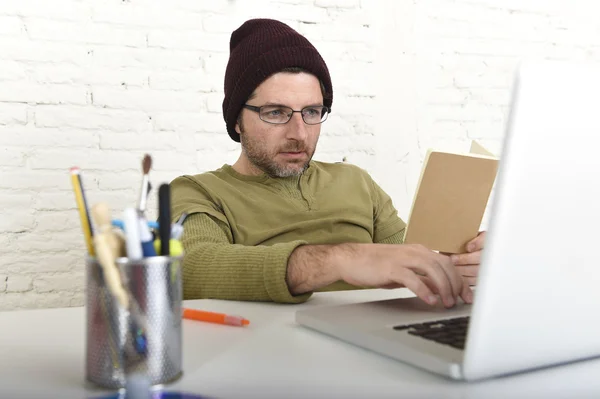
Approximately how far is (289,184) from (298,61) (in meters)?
0.34

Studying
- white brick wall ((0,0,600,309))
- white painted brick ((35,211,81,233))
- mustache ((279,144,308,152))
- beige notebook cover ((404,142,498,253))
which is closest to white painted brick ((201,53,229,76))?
white brick wall ((0,0,600,309))

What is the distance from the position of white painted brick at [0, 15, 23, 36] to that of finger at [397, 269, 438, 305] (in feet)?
5.00

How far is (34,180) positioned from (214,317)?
1.29m

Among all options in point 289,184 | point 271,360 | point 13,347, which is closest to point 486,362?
point 271,360

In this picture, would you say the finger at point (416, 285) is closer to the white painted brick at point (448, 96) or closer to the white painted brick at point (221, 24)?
the white painted brick at point (221, 24)

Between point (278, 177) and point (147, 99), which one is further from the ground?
point (147, 99)

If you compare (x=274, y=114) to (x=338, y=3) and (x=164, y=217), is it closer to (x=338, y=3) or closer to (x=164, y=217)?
(x=338, y=3)

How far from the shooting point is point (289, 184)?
1.87m

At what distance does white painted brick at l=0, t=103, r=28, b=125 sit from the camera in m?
1.97

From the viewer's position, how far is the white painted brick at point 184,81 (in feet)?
7.07

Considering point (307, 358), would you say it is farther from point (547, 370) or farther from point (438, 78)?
point (438, 78)

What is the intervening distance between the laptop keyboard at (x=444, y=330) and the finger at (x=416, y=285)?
6 cm

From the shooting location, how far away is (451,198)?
4.26 feet

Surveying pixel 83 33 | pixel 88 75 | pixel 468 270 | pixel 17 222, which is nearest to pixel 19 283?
pixel 17 222
